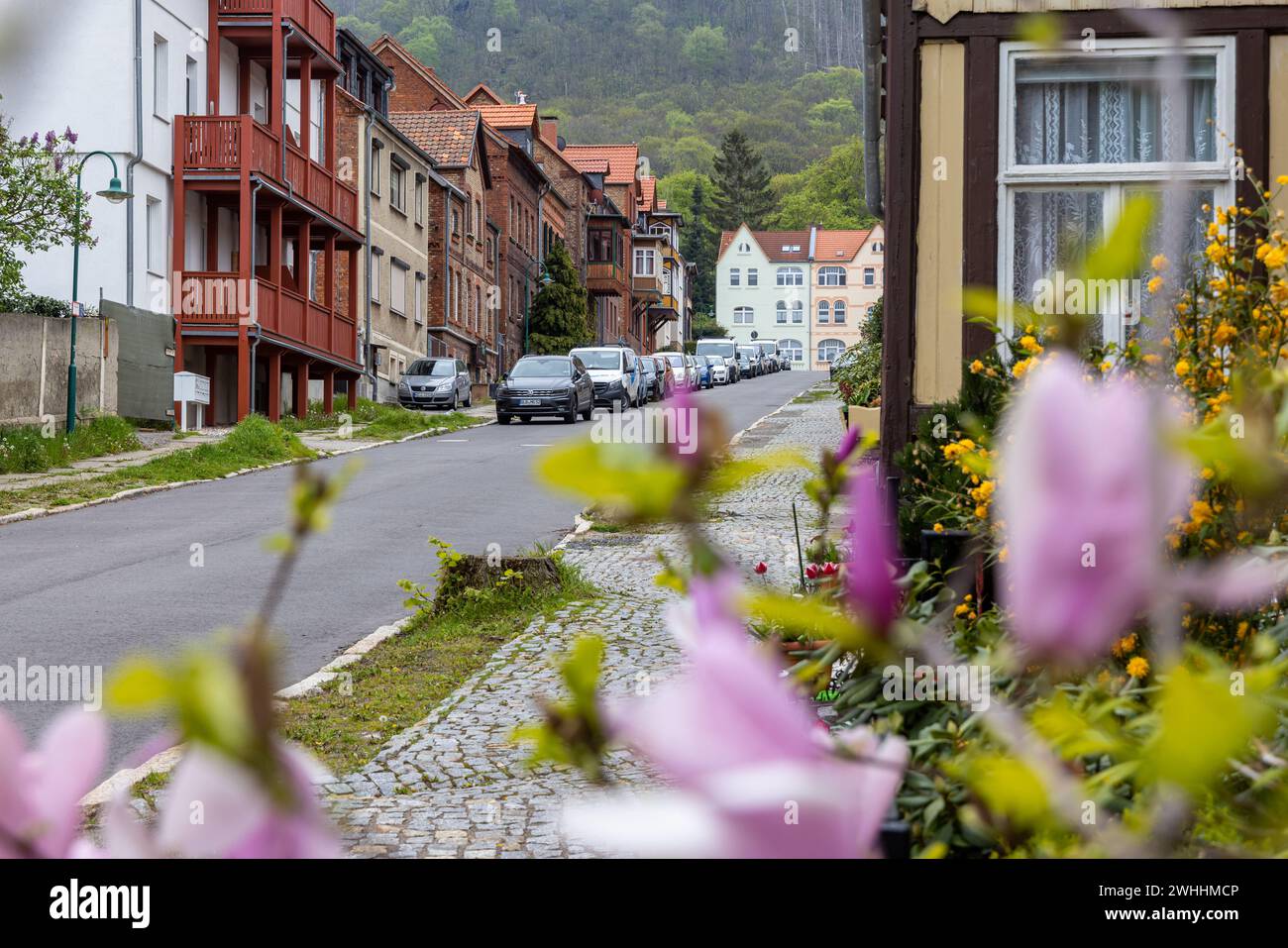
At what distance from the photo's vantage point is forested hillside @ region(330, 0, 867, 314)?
12319 centimetres

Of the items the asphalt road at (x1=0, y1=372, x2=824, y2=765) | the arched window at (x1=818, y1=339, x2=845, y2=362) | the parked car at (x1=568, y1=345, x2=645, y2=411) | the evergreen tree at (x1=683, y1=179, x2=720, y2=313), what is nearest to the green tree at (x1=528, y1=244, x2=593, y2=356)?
the parked car at (x1=568, y1=345, x2=645, y2=411)

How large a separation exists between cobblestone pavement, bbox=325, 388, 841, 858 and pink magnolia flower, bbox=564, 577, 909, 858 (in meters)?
0.82

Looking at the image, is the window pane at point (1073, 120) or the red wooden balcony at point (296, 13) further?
the red wooden balcony at point (296, 13)

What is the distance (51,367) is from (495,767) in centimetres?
1704

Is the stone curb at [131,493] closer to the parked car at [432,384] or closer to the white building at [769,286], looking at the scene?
the parked car at [432,384]

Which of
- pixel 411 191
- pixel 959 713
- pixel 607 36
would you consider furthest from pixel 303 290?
pixel 607 36

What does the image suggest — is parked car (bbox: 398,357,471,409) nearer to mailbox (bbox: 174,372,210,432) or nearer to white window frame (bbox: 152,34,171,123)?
mailbox (bbox: 174,372,210,432)

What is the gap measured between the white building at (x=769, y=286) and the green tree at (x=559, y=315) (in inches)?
2322

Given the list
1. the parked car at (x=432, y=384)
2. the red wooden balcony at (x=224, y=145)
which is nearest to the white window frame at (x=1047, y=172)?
the red wooden balcony at (x=224, y=145)

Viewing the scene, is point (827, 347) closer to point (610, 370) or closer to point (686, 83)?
point (686, 83)

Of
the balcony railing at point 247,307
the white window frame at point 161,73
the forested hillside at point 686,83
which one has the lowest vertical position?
the balcony railing at point 247,307

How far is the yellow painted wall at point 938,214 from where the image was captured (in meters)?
8.32
